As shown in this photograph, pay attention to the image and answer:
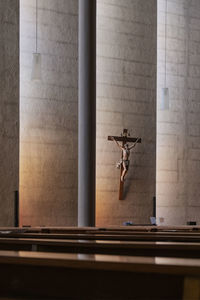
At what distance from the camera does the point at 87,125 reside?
1050 cm

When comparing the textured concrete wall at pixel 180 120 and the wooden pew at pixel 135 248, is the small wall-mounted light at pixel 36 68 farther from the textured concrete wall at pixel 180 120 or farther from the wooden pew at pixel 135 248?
the wooden pew at pixel 135 248

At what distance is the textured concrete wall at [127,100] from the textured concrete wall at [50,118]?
2.51 feet

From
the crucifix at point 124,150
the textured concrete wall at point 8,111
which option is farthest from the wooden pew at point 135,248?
the crucifix at point 124,150

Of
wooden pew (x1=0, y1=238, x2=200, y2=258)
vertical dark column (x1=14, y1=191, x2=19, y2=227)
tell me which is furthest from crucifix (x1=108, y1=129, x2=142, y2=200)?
wooden pew (x1=0, y1=238, x2=200, y2=258)

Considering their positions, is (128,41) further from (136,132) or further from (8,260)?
(8,260)

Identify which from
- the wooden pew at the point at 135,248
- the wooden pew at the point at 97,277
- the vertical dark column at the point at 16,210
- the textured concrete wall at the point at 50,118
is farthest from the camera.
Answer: the textured concrete wall at the point at 50,118

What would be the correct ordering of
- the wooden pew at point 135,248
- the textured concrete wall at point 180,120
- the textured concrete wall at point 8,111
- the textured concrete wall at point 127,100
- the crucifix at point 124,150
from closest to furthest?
1. the wooden pew at point 135,248
2. the textured concrete wall at point 8,111
3. the crucifix at point 124,150
4. the textured concrete wall at point 127,100
5. the textured concrete wall at point 180,120

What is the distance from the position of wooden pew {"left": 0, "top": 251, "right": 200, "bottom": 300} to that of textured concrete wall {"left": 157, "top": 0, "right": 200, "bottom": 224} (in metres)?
10.7

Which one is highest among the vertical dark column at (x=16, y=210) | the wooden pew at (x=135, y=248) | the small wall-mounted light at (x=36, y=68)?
the small wall-mounted light at (x=36, y=68)

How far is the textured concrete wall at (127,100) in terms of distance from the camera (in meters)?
11.9

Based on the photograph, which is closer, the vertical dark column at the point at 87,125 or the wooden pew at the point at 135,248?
the wooden pew at the point at 135,248

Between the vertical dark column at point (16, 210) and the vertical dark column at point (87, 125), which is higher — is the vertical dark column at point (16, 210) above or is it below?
below

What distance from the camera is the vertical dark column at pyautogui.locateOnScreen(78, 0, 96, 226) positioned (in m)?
10.4

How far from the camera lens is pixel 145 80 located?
12.4 meters
